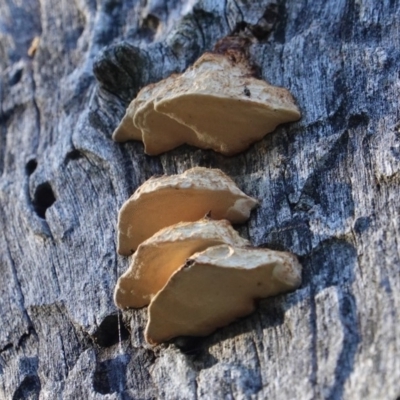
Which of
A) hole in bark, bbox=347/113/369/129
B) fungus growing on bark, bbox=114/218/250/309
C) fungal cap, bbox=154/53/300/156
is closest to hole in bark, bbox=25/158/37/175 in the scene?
fungal cap, bbox=154/53/300/156

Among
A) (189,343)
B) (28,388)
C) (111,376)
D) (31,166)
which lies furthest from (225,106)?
(31,166)

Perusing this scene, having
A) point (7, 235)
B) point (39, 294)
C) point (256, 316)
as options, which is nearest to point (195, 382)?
point (256, 316)

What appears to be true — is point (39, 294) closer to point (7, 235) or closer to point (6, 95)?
point (7, 235)

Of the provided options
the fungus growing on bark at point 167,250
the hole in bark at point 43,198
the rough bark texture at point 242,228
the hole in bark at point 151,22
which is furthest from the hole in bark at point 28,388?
the hole in bark at point 151,22

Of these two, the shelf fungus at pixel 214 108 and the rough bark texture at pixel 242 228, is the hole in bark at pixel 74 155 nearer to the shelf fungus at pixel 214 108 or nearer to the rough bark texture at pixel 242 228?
the rough bark texture at pixel 242 228

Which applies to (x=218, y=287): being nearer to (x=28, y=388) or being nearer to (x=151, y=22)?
(x=28, y=388)
